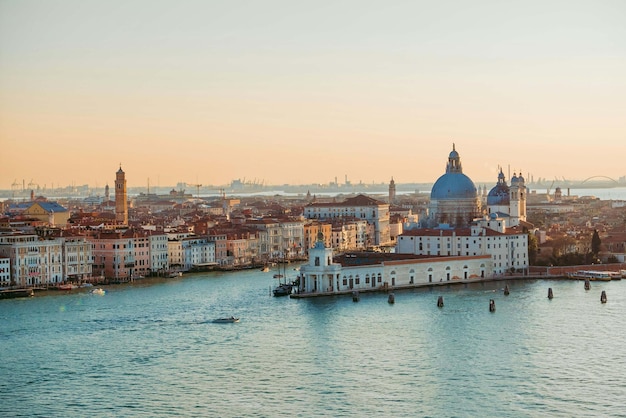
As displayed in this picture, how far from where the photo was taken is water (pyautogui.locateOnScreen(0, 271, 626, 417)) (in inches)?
406

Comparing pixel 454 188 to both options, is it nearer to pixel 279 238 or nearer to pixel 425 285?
pixel 425 285

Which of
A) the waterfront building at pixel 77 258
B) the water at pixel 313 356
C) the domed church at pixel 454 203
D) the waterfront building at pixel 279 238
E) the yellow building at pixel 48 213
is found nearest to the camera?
the water at pixel 313 356

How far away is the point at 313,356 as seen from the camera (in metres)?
12.6

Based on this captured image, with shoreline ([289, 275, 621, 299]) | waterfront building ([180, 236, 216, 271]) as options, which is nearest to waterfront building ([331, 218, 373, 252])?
waterfront building ([180, 236, 216, 271])

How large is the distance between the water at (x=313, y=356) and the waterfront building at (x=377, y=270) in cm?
87

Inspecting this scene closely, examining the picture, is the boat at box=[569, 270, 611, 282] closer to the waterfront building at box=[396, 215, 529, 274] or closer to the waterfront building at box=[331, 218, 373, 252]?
the waterfront building at box=[396, 215, 529, 274]

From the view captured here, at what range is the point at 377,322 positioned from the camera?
1508 cm

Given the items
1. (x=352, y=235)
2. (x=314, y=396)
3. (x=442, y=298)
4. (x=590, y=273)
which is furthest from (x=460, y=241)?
(x=314, y=396)

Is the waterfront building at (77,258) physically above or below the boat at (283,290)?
above

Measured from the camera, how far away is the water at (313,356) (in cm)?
1032

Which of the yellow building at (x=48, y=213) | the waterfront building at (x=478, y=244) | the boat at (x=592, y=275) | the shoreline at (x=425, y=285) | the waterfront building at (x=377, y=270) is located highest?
the yellow building at (x=48, y=213)

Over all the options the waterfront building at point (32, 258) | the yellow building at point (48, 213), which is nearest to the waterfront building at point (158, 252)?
the waterfront building at point (32, 258)

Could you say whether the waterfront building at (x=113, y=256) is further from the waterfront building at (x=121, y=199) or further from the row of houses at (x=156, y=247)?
the waterfront building at (x=121, y=199)

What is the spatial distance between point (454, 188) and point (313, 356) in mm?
12399
